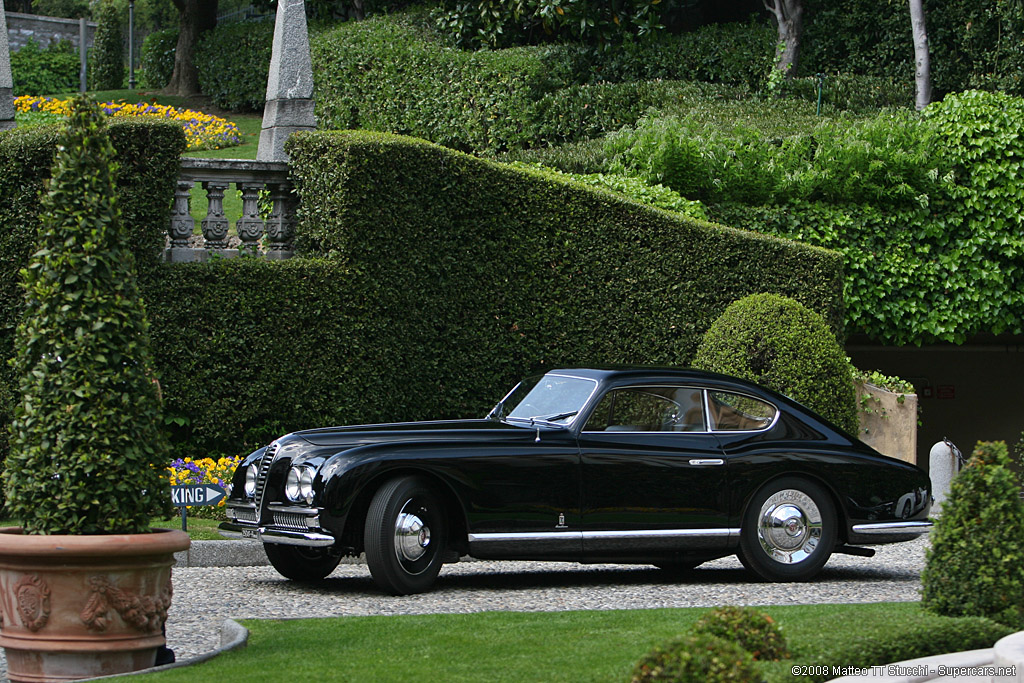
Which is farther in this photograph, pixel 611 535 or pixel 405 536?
pixel 611 535

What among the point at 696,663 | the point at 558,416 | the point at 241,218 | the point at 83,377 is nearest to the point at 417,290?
the point at 241,218

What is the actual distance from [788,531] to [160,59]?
30913 millimetres

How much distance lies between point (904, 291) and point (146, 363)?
1340 cm

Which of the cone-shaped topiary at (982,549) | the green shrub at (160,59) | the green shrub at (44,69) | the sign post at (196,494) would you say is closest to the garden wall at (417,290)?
the sign post at (196,494)

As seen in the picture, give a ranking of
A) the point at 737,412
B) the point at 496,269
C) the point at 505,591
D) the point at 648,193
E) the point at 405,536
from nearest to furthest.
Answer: the point at 405,536
the point at 505,591
the point at 737,412
the point at 496,269
the point at 648,193

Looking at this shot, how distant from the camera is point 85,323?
5648 mm

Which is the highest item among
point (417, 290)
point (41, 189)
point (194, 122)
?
point (194, 122)

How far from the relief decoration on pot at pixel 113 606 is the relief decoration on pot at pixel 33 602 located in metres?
0.17

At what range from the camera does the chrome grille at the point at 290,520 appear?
7.84 m

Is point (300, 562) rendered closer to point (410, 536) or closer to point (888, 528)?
point (410, 536)

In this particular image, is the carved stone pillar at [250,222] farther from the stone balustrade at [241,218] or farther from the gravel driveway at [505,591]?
the gravel driveway at [505,591]

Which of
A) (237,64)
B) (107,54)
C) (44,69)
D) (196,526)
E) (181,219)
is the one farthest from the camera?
(107,54)

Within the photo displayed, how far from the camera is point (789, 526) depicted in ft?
29.3

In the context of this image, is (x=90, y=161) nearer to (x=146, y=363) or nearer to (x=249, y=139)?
(x=146, y=363)
